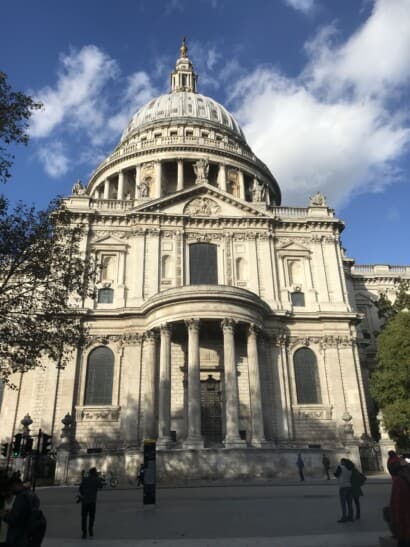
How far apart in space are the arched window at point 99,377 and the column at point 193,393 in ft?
23.0

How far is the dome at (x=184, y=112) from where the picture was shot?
59175mm

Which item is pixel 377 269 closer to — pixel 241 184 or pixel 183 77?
pixel 241 184

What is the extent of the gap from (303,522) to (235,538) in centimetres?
261

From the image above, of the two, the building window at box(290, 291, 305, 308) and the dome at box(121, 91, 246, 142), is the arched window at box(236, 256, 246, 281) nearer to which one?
the building window at box(290, 291, 305, 308)

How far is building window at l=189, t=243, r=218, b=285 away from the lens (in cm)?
3606

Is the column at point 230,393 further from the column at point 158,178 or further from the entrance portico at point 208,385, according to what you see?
the column at point 158,178

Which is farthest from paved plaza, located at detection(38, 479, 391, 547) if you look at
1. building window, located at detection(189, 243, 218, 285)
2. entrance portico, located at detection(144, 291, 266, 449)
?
building window, located at detection(189, 243, 218, 285)

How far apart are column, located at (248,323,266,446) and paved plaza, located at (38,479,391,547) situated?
829 cm

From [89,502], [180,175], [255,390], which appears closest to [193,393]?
[255,390]

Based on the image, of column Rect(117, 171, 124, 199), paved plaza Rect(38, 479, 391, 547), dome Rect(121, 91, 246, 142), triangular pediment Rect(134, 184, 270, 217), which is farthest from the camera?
dome Rect(121, 91, 246, 142)

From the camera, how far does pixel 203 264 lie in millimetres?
36656

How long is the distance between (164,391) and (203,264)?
457 inches

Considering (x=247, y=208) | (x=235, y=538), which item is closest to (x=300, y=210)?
(x=247, y=208)

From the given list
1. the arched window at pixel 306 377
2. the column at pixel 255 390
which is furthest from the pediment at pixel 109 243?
the arched window at pixel 306 377
